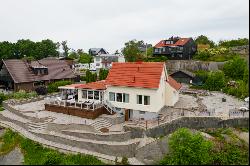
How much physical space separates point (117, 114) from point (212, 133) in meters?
10.4

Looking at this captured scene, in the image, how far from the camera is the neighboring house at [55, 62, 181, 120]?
101ft

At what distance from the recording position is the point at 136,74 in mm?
32188

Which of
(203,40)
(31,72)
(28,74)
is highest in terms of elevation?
(203,40)

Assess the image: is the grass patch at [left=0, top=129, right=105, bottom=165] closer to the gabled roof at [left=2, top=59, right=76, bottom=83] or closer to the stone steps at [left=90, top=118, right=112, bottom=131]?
the stone steps at [left=90, top=118, right=112, bottom=131]

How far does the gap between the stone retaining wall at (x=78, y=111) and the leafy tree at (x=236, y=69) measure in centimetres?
2727

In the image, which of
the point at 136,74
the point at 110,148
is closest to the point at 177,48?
the point at 136,74

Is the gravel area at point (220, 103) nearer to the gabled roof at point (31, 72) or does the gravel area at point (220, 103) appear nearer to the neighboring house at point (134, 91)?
the neighboring house at point (134, 91)

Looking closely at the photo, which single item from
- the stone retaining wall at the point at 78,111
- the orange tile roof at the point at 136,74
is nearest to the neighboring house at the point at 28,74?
the stone retaining wall at the point at 78,111

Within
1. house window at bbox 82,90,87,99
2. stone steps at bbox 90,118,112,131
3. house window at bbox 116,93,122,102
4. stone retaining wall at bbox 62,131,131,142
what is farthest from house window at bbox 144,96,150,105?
house window at bbox 82,90,87,99

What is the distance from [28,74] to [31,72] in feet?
3.39

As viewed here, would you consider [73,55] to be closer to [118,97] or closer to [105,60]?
[105,60]

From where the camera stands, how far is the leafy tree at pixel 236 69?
48.9m

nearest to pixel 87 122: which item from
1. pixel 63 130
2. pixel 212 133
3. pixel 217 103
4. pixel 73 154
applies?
pixel 63 130

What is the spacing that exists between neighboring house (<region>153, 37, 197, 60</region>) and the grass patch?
4382 cm
